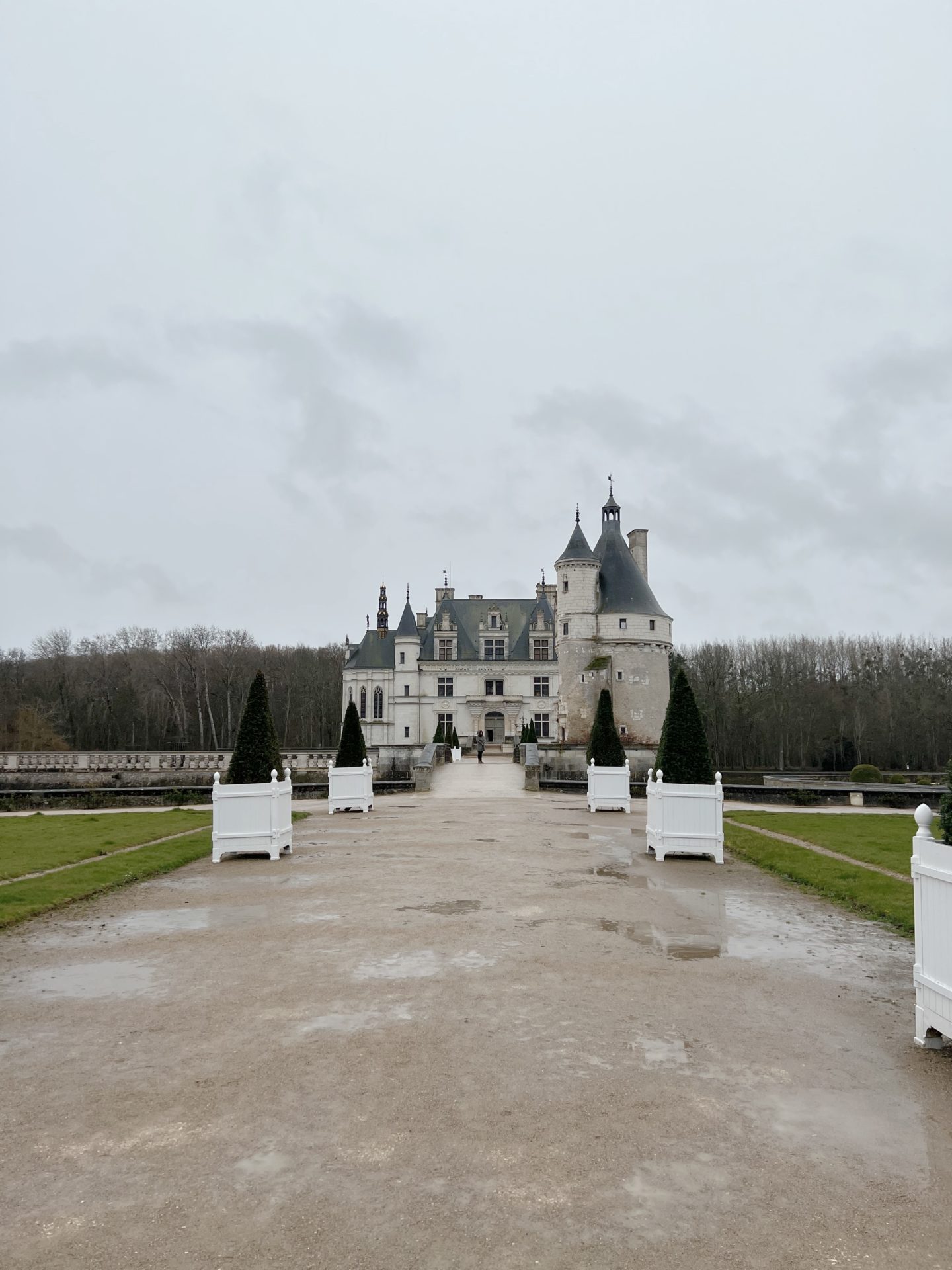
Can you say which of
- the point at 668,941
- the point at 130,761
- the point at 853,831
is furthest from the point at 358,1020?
the point at 130,761

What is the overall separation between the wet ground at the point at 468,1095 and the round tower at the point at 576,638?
3739 centimetres

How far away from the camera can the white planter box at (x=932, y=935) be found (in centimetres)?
540

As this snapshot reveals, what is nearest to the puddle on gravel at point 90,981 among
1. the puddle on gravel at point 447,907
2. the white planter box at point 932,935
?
the puddle on gravel at point 447,907

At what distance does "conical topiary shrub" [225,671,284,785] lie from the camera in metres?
16.2

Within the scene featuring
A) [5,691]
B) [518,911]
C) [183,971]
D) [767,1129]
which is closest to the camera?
[767,1129]

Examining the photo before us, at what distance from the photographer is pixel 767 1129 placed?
439 centimetres

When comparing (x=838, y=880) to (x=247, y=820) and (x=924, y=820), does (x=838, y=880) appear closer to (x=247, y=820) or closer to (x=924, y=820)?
(x=924, y=820)

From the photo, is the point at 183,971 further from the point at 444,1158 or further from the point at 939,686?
the point at 939,686

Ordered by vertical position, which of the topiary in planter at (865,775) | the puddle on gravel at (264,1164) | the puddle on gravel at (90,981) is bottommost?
the topiary in planter at (865,775)

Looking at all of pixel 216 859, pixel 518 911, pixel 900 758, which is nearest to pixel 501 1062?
pixel 518 911

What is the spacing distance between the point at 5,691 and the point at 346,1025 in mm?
76026

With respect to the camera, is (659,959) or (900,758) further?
(900,758)

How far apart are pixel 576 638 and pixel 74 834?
3278 centimetres

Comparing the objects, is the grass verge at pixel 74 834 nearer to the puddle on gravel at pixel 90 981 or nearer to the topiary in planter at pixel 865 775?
the puddle on gravel at pixel 90 981
